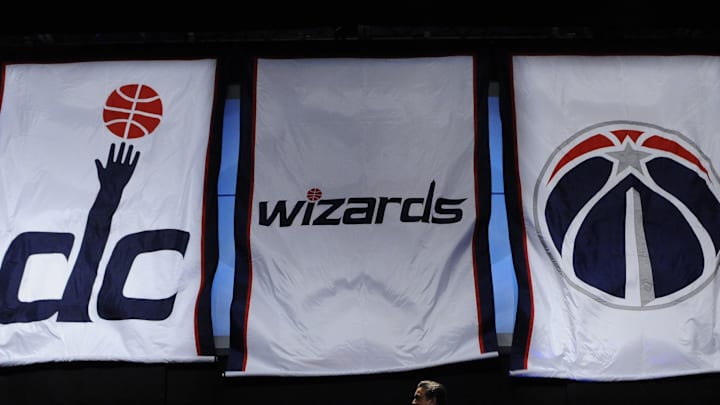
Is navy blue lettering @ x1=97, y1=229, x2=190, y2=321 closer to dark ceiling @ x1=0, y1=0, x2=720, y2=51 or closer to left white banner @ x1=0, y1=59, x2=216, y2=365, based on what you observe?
left white banner @ x1=0, y1=59, x2=216, y2=365

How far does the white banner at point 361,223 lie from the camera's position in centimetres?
664

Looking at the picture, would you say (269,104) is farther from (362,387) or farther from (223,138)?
(362,387)

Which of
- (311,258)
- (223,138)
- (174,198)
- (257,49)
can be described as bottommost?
(311,258)

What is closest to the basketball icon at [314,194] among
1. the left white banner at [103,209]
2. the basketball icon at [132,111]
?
the left white banner at [103,209]

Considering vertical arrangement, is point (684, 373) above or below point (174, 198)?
below

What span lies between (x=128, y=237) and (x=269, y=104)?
1.37 meters

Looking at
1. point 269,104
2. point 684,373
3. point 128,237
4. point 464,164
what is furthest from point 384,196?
point 684,373

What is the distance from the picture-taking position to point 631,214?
6.90m

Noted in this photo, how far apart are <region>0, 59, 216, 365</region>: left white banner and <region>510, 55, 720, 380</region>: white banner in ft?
7.67

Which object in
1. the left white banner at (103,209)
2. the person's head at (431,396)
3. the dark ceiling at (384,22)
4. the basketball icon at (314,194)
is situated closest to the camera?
the person's head at (431,396)

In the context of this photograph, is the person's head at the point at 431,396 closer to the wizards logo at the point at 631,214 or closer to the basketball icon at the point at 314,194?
the wizards logo at the point at 631,214

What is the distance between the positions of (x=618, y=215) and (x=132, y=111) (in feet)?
11.7

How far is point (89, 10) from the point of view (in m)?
7.41

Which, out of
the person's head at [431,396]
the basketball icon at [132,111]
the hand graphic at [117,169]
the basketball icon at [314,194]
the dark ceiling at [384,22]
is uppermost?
the dark ceiling at [384,22]
